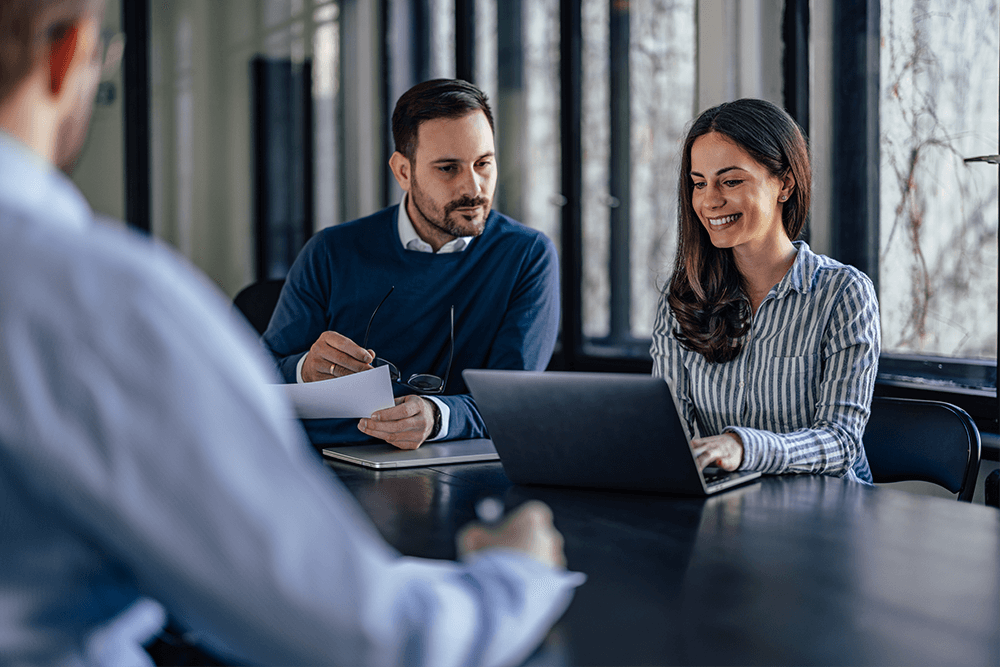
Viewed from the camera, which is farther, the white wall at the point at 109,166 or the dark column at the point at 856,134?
the white wall at the point at 109,166

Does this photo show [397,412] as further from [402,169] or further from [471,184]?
[402,169]

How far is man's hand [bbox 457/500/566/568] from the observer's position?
0.58m

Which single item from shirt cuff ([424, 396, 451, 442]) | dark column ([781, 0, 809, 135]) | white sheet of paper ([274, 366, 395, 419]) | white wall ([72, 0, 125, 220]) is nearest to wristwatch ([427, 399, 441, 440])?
shirt cuff ([424, 396, 451, 442])

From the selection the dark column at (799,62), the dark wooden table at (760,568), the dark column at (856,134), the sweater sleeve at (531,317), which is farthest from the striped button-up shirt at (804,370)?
the dark column at (799,62)

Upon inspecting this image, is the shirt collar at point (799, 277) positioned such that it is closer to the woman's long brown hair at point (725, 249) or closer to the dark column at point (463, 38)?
the woman's long brown hair at point (725, 249)

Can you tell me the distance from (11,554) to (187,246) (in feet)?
16.2

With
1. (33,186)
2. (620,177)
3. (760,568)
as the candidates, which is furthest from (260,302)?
(33,186)

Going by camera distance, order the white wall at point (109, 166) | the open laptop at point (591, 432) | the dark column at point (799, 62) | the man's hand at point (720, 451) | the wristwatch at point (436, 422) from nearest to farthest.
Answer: the open laptop at point (591, 432), the man's hand at point (720, 451), the wristwatch at point (436, 422), the dark column at point (799, 62), the white wall at point (109, 166)

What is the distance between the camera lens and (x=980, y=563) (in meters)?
0.91

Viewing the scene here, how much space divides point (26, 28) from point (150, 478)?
27cm

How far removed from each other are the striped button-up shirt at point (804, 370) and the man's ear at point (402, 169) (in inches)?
32.0

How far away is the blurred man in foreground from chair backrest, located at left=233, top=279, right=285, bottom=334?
2307 mm

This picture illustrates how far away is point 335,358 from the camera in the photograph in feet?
5.84

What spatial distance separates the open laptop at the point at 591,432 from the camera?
1.16 meters
